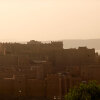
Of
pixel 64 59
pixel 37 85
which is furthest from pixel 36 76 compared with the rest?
pixel 64 59

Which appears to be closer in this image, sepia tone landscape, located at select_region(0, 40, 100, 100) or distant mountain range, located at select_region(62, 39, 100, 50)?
sepia tone landscape, located at select_region(0, 40, 100, 100)

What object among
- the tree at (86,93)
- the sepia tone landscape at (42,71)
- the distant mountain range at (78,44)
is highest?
the distant mountain range at (78,44)

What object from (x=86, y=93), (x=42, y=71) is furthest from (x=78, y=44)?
(x=86, y=93)

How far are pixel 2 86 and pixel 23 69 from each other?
2.50m

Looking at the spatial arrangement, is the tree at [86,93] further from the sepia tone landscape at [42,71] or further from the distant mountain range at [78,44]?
the distant mountain range at [78,44]

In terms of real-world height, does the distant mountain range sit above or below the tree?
above

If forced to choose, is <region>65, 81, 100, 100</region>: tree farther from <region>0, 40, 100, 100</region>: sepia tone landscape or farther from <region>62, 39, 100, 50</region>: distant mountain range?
<region>62, 39, 100, 50</region>: distant mountain range

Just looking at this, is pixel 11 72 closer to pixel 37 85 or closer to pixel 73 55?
pixel 37 85

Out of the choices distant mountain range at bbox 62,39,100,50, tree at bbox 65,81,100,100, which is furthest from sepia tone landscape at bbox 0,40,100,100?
distant mountain range at bbox 62,39,100,50

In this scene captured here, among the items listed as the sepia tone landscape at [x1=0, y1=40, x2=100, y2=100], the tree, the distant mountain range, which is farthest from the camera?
the distant mountain range

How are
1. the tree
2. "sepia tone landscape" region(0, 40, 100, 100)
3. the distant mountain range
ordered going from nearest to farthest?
the tree, "sepia tone landscape" region(0, 40, 100, 100), the distant mountain range

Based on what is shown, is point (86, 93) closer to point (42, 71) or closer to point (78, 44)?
point (42, 71)

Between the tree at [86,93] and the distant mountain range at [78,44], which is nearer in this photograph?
the tree at [86,93]

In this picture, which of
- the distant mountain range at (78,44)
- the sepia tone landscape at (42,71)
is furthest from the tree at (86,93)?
the distant mountain range at (78,44)
